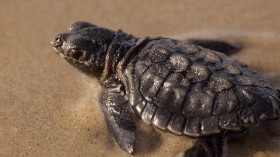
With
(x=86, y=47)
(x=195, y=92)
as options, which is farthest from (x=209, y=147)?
(x=86, y=47)

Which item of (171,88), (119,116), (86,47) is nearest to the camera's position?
(171,88)

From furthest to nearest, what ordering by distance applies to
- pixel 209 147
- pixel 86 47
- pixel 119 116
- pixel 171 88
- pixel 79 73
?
pixel 79 73, pixel 86 47, pixel 119 116, pixel 171 88, pixel 209 147

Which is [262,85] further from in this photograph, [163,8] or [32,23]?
[32,23]

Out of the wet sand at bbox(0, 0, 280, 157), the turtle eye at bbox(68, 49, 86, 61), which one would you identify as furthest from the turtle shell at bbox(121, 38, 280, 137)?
the turtle eye at bbox(68, 49, 86, 61)

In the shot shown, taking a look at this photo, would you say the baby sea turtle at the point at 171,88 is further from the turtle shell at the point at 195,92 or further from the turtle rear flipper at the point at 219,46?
the turtle rear flipper at the point at 219,46

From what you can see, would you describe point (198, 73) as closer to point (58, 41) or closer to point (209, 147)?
point (209, 147)

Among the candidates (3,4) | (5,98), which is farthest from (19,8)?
(5,98)
